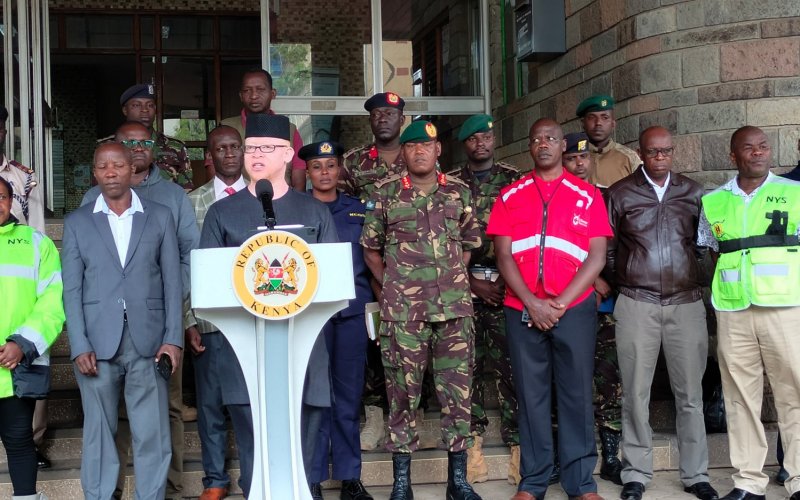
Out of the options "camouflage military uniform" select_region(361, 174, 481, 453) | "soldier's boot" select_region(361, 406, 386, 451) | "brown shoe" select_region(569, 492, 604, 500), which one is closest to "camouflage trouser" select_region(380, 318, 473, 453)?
"camouflage military uniform" select_region(361, 174, 481, 453)

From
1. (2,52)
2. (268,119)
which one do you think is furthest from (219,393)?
(2,52)

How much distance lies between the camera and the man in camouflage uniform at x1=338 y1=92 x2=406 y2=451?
238 inches

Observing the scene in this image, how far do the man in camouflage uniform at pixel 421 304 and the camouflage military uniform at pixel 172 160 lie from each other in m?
1.68

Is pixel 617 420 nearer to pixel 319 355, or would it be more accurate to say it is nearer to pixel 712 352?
pixel 712 352

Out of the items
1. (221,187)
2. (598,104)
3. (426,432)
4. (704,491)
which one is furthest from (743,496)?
(221,187)

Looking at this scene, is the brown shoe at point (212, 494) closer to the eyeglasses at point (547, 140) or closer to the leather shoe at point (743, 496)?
the eyeglasses at point (547, 140)

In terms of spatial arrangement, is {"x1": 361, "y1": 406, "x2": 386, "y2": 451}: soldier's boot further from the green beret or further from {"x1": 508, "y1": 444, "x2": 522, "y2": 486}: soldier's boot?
the green beret

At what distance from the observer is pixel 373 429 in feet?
19.8

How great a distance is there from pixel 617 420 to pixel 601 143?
1.88 m

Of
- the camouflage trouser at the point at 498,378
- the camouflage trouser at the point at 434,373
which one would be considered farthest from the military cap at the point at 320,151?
the camouflage trouser at the point at 498,378

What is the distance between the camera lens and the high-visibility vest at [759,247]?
5.29m

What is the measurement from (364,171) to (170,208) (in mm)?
1396

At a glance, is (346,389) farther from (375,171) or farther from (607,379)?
(607,379)

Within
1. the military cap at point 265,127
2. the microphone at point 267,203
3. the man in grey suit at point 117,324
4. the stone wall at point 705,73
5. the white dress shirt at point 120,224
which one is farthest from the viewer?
the stone wall at point 705,73
